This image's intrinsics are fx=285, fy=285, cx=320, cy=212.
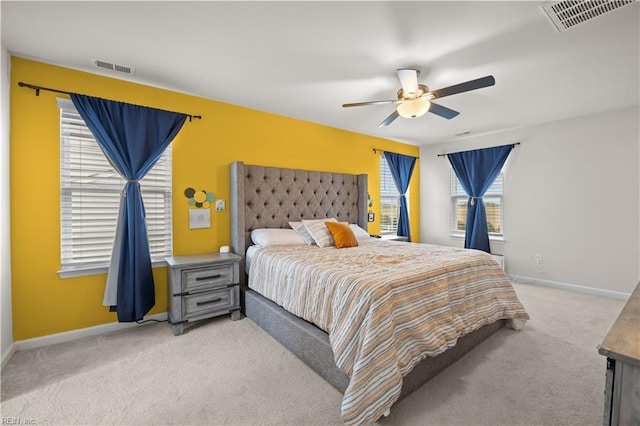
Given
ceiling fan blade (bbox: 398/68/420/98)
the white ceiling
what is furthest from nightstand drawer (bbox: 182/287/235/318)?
ceiling fan blade (bbox: 398/68/420/98)

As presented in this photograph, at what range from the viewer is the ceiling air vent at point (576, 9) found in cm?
173

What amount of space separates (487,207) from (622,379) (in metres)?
4.59

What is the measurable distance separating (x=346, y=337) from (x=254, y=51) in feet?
7.34

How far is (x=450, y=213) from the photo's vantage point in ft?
17.7

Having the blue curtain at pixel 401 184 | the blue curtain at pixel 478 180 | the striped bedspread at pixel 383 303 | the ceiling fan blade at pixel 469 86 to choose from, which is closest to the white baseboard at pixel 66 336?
the striped bedspread at pixel 383 303

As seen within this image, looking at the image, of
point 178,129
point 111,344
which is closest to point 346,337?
point 111,344

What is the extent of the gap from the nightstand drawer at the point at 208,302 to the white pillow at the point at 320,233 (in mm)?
1067

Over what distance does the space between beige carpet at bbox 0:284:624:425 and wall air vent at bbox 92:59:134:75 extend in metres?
2.45

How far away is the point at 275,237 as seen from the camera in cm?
326

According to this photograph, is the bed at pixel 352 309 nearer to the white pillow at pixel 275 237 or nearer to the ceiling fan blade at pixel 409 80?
the white pillow at pixel 275 237

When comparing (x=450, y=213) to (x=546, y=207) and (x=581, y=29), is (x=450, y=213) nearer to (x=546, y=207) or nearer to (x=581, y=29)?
(x=546, y=207)

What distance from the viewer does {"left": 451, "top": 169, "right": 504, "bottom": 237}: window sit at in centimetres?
476

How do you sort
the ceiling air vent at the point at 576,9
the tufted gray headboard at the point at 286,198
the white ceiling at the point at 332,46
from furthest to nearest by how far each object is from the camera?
the tufted gray headboard at the point at 286,198
the white ceiling at the point at 332,46
the ceiling air vent at the point at 576,9

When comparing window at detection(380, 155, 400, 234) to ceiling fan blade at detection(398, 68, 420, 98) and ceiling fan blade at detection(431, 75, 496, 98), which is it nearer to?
ceiling fan blade at detection(398, 68, 420, 98)
